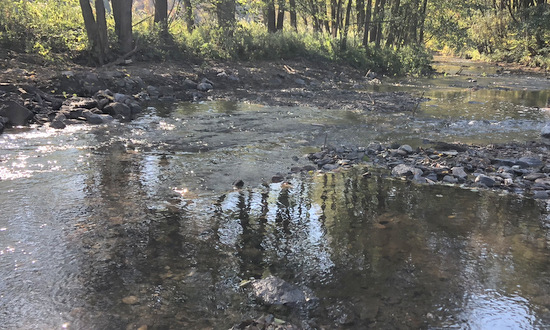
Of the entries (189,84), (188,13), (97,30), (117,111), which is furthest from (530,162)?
(188,13)

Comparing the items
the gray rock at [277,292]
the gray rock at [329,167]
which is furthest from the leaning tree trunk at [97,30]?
the gray rock at [277,292]

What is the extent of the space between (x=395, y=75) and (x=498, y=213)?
20.2 m

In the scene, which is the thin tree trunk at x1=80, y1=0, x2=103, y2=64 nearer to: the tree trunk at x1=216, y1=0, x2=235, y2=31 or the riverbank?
the riverbank

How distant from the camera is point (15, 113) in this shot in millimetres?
9039

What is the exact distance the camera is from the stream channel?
3.25 metres

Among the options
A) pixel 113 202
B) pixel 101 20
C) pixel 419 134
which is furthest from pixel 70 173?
pixel 101 20

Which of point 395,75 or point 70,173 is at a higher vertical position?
point 395,75

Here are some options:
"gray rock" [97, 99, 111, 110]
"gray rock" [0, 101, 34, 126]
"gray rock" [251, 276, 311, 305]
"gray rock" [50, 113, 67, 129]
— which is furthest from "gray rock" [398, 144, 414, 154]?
"gray rock" [0, 101, 34, 126]

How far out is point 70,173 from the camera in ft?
20.9

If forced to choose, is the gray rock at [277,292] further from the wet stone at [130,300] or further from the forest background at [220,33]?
the forest background at [220,33]

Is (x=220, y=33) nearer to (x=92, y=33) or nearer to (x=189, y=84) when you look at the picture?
(x=189, y=84)

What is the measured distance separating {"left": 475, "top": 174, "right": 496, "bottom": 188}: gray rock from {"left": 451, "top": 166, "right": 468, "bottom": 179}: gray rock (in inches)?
8.3

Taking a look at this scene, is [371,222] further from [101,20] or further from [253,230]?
[101,20]

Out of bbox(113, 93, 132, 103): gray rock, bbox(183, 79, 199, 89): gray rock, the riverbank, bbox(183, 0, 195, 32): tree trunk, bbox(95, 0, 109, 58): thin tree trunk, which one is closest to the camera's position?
the riverbank
